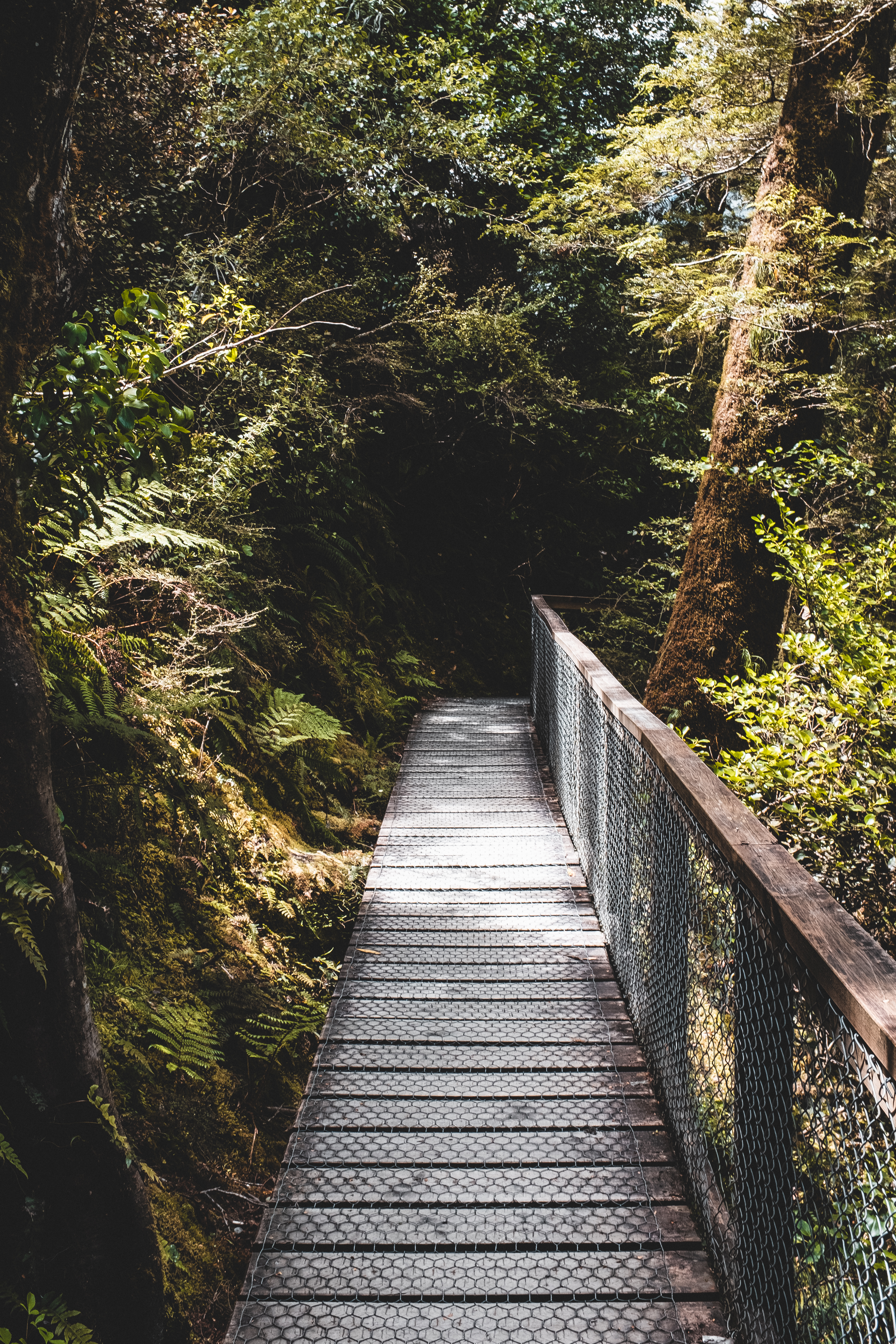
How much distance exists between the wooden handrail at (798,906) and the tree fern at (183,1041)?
1.76 metres

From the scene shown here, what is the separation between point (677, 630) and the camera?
5.92 m

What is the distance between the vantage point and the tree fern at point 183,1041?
8.74 feet

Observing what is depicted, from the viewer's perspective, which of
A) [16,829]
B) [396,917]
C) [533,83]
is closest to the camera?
[16,829]

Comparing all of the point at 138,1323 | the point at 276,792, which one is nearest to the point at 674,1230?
the point at 138,1323

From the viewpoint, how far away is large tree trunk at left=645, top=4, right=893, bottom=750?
530 centimetres

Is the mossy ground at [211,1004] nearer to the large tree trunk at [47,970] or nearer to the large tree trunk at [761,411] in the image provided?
the large tree trunk at [47,970]

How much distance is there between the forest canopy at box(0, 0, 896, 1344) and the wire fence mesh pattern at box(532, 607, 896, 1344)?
4.29 feet

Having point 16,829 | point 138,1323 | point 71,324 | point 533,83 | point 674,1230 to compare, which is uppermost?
point 533,83

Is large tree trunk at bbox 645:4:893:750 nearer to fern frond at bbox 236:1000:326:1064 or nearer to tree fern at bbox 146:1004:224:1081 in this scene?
fern frond at bbox 236:1000:326:1064

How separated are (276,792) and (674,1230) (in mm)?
3210

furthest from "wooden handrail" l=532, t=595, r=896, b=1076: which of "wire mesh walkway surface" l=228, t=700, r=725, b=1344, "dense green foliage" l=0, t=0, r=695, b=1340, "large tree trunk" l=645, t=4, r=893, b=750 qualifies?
"large tree trunk" l=645, t=4, r=893, b=750

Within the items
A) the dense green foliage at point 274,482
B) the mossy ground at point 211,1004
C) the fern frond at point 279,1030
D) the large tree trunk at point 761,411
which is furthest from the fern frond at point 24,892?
the large tree trunk at point 761,411

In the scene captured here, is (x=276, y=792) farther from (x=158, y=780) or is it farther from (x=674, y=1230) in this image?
(x=674, y=1230)

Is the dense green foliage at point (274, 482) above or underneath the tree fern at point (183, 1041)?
above
